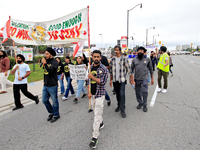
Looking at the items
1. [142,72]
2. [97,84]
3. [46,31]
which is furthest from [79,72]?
[97,84]

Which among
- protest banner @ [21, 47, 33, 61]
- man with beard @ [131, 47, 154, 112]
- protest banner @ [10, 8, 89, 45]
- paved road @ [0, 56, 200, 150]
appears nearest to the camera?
paved road @ [0, 56, 200, 150]

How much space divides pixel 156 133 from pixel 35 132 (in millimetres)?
2734

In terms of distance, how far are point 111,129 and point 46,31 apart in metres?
3.44

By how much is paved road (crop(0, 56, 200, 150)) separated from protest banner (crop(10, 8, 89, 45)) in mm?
2227

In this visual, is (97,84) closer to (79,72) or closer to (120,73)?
(120,73)

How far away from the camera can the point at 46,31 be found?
4.30 meters

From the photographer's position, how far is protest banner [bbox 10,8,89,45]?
12.9 ft

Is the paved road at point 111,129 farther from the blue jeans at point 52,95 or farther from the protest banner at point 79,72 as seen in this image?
the protest banner at point 79,72

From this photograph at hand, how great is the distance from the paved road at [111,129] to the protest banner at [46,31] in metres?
2.23

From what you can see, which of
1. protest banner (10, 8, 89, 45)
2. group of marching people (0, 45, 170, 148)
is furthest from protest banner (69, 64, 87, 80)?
protest banner (10, 8, 89, 45)

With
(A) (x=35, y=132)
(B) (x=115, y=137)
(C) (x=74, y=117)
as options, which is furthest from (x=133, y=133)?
(A) (x=35, y=132)

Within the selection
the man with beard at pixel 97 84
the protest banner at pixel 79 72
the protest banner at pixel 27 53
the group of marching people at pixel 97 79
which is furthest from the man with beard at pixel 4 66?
the protest banner at pixel 27 53

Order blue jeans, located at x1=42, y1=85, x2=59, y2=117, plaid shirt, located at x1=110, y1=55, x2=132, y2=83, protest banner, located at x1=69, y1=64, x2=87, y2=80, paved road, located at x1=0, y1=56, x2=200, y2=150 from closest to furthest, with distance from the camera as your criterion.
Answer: paved road, located at x1=0, y1=56, x2=200, y2=150 → blue jeans, located at x1=42, y1=85, x2=59, y2=117 → plaid shirt, located at x1=110, y1=55, x2=132, y2=83 → protest banner, located at x1=69, y1=64, x2=87, y2=80

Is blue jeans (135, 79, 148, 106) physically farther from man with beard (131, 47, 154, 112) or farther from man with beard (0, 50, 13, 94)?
man with beard (0, 50, 13, 94)
